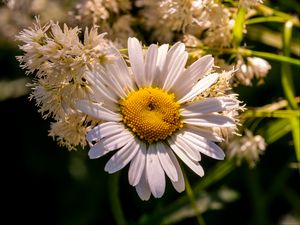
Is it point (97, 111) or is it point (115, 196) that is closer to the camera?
point (97, 111)

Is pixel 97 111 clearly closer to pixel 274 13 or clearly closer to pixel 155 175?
pixel 155 175

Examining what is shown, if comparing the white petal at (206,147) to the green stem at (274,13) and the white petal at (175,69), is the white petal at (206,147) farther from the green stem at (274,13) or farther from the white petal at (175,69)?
the green stem at (274,13)

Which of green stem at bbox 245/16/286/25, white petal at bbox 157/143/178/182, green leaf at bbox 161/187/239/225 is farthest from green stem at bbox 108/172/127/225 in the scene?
green stem at bbox 245/16/286/25

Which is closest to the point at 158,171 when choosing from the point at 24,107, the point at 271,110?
the point at 271,110

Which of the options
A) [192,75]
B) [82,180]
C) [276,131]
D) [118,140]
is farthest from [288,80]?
[82,180]

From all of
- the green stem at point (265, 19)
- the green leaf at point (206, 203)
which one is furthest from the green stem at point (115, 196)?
the green stem at point (265, 19)
